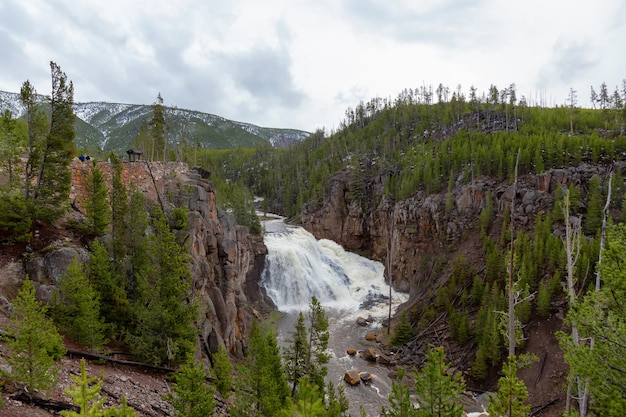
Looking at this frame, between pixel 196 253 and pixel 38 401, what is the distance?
65.3 ft

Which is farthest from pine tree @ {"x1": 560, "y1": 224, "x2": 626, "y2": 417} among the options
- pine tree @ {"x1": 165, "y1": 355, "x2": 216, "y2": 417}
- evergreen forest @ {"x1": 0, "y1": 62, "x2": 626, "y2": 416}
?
pine tree @ {"x1": 165, "y1": 355, "x2": 216, "y2": 417}

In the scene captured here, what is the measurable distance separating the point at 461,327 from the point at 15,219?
127 feet

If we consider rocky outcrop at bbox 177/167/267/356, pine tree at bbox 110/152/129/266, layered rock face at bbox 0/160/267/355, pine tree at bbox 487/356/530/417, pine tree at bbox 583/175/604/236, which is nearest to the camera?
pine tree at bbox 487/356/530/417

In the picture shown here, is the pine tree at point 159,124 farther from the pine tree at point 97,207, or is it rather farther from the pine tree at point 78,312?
the pine tree at point 78,312

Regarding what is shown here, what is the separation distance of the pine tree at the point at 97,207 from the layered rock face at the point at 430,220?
4204 cm

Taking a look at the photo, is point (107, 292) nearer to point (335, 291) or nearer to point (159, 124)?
point (335, 291)

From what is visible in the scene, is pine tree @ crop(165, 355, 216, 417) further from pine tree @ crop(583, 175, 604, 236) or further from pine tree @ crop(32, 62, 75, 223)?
pine tree @ crop(583, 175, 604, 236)

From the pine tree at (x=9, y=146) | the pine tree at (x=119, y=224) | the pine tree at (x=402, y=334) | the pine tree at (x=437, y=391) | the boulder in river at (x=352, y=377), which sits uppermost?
the pine tree at (x=9, y=146)

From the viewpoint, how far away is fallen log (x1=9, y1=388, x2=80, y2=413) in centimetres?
1024

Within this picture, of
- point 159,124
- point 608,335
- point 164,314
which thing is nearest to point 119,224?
point 164,314

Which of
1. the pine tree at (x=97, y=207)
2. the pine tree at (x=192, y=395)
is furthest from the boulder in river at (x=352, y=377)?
the pine tree at (x=97, y=207)

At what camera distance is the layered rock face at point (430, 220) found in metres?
48.8

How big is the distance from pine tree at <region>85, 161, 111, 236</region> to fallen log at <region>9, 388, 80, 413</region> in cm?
1427

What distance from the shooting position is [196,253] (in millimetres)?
30141
